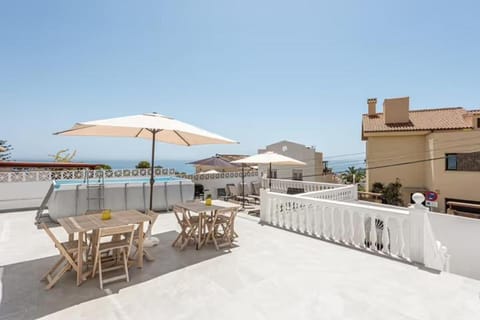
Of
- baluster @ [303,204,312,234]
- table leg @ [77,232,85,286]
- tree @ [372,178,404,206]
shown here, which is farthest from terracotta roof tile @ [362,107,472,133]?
table leg @ [77,232,85,286]

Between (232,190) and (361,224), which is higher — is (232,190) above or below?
above

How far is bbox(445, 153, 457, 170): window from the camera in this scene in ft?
49.6

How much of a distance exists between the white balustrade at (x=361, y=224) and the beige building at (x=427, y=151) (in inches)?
491

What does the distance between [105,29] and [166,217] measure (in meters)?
7.80

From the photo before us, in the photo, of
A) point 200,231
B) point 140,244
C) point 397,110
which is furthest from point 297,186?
point 397,110

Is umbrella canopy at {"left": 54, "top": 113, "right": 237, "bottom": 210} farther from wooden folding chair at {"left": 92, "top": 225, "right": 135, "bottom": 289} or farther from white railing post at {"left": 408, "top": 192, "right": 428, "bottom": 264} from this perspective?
white railing post at {"left": 408, "top": 192, "right": 428, "bottom": 264}

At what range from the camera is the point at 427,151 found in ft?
55.5

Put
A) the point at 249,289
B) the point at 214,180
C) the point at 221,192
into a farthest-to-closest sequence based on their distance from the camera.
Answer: the point at 214,180 → the point at 221,192 → the point at 249,289

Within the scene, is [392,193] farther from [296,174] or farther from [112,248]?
[112,248]

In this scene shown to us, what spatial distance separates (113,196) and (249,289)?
6454 millimetres

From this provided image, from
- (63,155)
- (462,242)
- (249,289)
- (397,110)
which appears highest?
(397,110)

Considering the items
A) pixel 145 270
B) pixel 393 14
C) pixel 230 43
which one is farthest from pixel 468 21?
pixel 145 270

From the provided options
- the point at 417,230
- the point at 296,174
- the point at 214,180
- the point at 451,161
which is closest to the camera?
the point at 417,230

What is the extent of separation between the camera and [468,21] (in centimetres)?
1145
